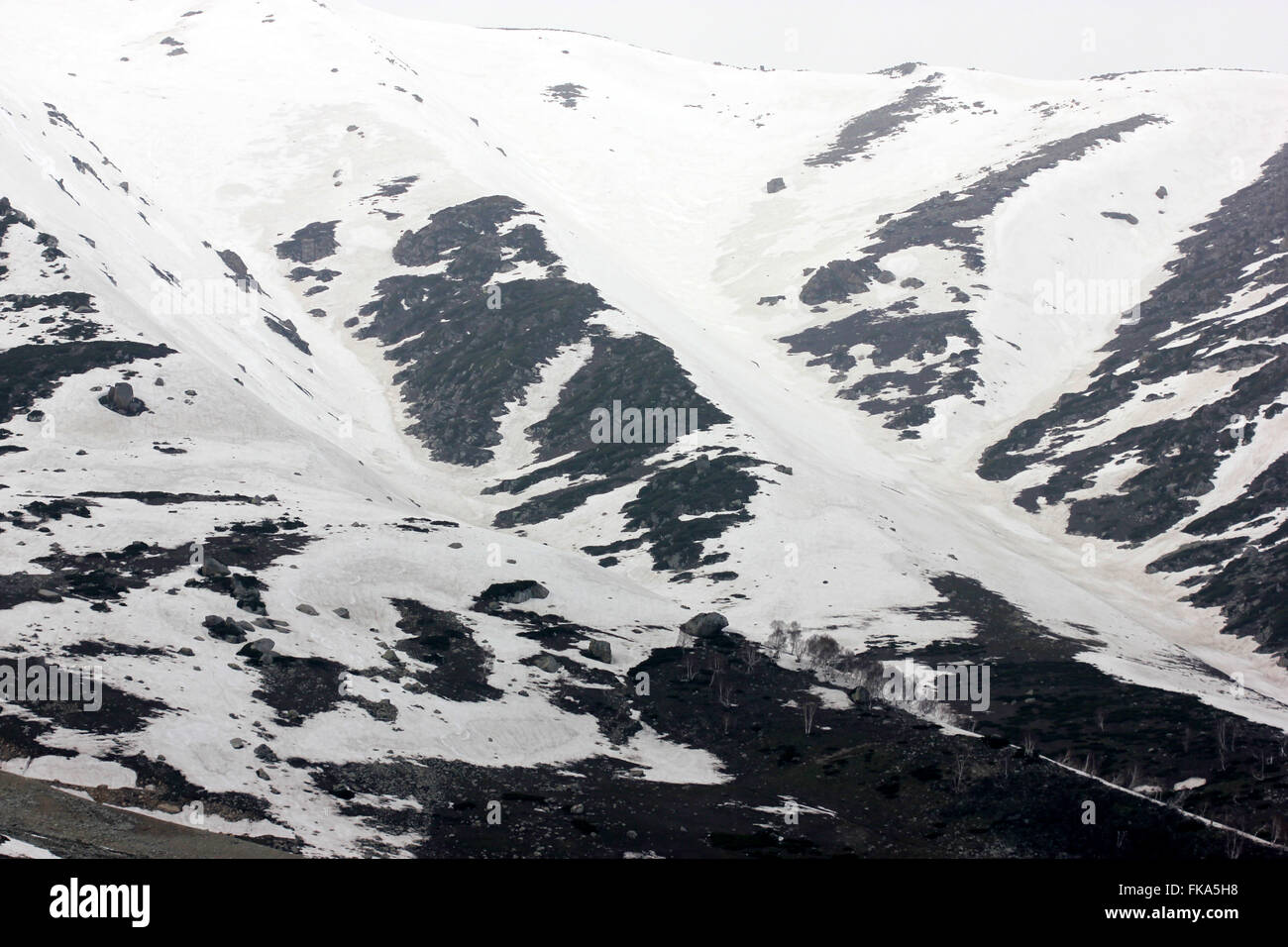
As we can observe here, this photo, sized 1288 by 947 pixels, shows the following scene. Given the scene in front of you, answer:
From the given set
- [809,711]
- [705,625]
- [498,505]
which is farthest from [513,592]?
[498,505]

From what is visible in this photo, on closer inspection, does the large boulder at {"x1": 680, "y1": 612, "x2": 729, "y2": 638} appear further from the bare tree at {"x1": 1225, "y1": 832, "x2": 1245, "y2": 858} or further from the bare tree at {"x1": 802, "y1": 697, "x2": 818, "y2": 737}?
the bare tree at {"x1": 1225, "y1": 832, "x2": 1245, "y2": 858}

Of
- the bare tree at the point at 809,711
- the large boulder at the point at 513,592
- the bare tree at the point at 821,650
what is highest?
the large boulder at the point at 513,592

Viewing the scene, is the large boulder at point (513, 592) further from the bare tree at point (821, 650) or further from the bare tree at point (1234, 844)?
the bare tree at point (1234, 844)

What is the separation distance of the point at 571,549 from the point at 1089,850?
79592 millimetres

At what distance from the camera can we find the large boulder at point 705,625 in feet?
338

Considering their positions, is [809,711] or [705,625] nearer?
[809,711]

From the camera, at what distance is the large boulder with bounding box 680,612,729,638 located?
10306cm

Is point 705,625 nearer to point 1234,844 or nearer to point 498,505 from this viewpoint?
point 1234,844

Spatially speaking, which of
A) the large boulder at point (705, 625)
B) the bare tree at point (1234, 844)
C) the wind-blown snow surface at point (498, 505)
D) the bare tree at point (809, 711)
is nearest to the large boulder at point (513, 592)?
the wind-blown snow surface at point (498, 505)

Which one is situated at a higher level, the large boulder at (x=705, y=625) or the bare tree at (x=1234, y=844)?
the large boulder at (x=705, y=625)

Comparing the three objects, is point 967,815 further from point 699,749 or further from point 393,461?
point 393,461

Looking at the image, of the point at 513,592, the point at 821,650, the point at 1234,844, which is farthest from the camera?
the point at 513,592

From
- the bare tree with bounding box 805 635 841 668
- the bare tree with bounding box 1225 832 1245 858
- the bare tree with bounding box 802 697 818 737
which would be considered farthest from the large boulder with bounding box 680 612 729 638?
the bare tree with bounding box 1225 832 1245 858

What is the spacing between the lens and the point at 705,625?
104m
